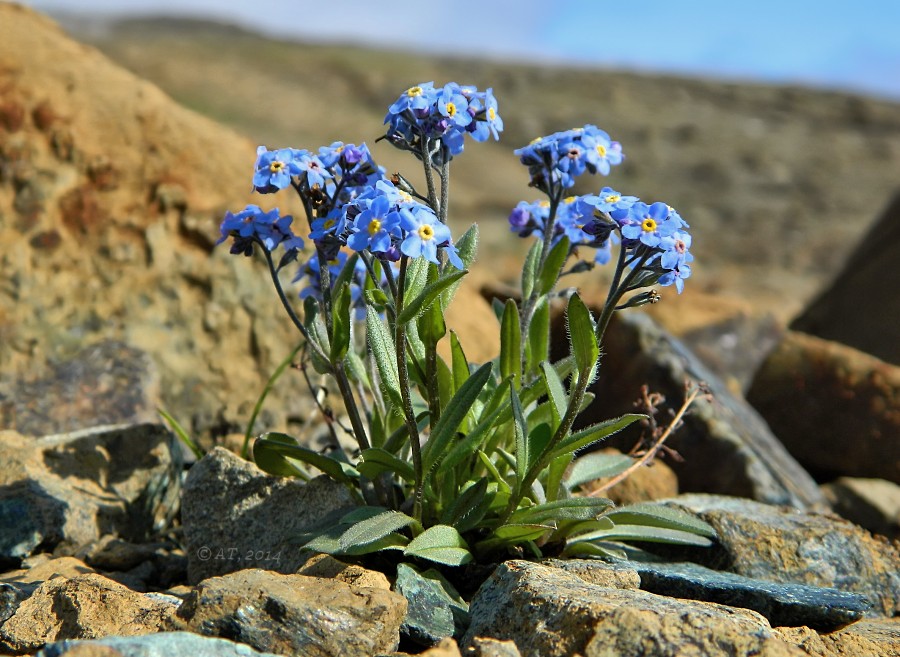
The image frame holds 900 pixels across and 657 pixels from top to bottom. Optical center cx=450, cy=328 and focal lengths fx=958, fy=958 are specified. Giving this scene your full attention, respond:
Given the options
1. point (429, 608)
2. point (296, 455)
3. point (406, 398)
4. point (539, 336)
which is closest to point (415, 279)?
point (406, 398)

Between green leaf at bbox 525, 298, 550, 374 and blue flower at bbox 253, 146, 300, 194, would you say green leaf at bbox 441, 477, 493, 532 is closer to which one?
green leaf at bbox 525, 298, 550, 374

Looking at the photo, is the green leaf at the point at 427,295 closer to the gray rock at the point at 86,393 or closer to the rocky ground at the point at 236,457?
the rocky ground at the point at 236,457

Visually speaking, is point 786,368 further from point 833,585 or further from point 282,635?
point 282,635

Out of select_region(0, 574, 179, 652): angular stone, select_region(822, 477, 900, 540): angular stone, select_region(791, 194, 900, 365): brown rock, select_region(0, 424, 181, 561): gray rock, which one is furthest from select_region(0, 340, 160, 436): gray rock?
select_region(791, 194, 900, 365): brown rock

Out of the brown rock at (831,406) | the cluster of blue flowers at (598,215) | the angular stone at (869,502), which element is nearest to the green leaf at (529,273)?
the cluster of blue flowers at (598,215)

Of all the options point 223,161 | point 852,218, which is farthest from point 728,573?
point 852,218

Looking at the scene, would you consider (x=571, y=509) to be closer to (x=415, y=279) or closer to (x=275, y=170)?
(x=415, y=279)
